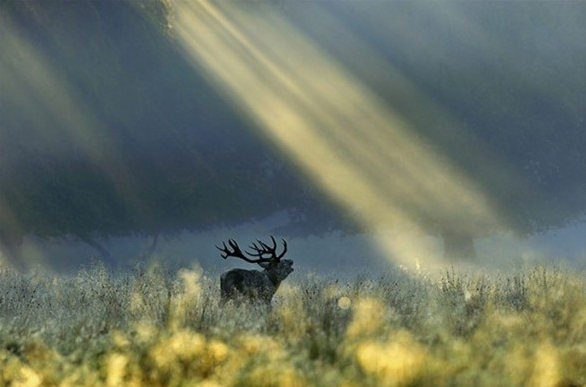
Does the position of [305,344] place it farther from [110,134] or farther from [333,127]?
[333,127]

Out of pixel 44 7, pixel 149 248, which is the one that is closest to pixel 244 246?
pixel 149 248

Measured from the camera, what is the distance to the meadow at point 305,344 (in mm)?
6691

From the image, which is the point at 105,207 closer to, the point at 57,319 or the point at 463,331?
the point at 57,319

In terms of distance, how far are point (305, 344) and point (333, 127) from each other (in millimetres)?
23068

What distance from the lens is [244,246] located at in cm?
3431

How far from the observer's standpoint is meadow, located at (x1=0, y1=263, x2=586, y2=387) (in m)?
6.69

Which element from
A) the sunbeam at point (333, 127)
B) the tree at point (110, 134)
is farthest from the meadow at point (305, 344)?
the sunbeam at point (333, 127)

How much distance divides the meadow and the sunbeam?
1852 centimetres

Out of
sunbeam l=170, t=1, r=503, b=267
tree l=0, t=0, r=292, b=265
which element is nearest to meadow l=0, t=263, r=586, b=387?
tree l=0, t=0, r=292, b=265

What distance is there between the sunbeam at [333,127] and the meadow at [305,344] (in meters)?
18.5

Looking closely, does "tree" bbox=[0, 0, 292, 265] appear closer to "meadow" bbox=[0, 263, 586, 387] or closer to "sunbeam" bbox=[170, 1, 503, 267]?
"sunbeam" bbox=[170, 1, 503, 267]

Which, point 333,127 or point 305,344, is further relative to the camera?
point 333,127

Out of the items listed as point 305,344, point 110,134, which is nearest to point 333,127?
point 110,134

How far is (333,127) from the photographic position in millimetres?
30328
